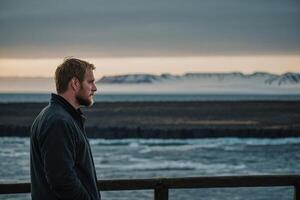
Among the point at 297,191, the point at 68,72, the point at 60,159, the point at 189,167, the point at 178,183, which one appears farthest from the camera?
the point at 189,167

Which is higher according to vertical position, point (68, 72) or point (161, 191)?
point (68, 72)

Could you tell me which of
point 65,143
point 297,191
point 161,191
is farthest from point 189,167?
point 65,143

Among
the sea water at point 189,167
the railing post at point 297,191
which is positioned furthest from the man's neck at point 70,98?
the sea water at point 189,167

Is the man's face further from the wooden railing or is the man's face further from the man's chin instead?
the wooden railing

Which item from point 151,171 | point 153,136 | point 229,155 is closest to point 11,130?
point 153,136

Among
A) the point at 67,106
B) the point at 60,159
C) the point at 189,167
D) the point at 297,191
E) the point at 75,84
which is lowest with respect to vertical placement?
the point at 189,167

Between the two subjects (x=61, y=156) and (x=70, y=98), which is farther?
(x=70, y=98)

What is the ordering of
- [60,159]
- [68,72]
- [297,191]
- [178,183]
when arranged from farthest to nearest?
1. [297,191]
2. [178,183]
3. [68,72]
4. [60,159]

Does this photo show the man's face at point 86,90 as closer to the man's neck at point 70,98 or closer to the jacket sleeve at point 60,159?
the man's neck at point 70,98

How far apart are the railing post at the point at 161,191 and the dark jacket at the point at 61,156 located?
1179 millimetres

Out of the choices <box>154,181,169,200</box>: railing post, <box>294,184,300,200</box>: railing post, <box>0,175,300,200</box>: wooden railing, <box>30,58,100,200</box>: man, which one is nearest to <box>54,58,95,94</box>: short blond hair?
<box>30,58,100,200</box>: man

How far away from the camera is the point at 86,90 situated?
3080mm

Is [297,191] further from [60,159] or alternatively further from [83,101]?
[60,159]

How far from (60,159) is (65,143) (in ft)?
0.24
